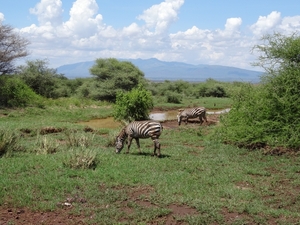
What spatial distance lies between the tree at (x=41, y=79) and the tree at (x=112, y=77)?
471 cm

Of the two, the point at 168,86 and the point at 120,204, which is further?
the point at 168,86

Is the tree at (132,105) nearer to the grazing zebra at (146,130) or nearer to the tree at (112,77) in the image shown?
the grazing zebra at (146,130)

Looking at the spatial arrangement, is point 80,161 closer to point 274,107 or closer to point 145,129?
point 145,129

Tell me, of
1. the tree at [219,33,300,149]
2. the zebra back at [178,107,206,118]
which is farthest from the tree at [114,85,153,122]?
the tree at [219,33,300,149]

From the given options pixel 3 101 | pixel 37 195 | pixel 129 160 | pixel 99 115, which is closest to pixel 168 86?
pixel 99 115

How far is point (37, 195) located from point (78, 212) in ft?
4.48

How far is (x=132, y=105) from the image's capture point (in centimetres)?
2402

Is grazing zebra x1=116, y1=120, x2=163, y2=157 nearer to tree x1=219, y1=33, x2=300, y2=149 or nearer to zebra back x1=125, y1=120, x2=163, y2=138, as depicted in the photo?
zebra back x1=125, y1=120, x2=163, y2=138

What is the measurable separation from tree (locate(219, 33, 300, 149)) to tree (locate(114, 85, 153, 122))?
9.46 m

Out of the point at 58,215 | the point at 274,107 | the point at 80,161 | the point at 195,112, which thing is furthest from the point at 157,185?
the point at 195,112

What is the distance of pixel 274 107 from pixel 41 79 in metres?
31.2

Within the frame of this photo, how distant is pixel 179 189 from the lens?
28.4 ft

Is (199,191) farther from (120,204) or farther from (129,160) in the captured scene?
(129,160)

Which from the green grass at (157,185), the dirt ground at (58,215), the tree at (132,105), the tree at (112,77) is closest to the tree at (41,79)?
the tree at (112,77)
